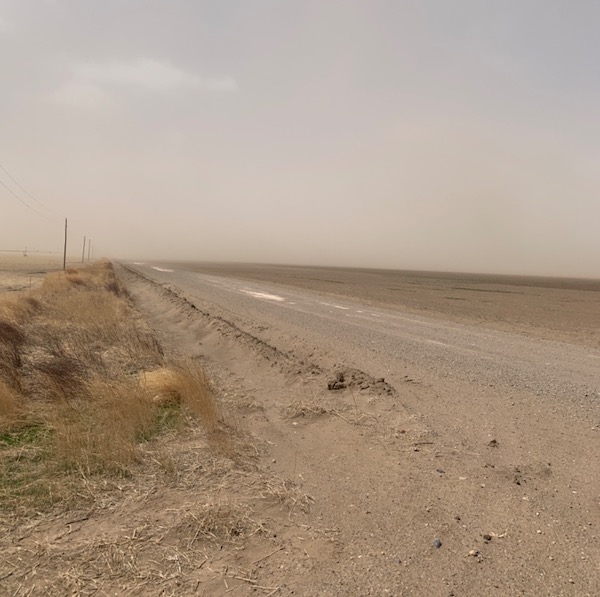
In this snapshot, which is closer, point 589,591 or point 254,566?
point 589,591

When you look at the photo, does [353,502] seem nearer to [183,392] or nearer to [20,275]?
[183,392]

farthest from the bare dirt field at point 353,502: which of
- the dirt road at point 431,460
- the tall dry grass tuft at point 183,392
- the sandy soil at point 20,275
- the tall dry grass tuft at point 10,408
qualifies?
the sandy soil at point 20,275

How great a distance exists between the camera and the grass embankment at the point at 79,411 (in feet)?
Answer: 13.7

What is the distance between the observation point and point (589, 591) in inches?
114

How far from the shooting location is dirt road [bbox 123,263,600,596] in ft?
10.2

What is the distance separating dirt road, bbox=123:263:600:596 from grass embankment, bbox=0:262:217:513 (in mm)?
1342

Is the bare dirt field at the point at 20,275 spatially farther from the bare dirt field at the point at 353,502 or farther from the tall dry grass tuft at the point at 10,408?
the bare dirt field at the point at 353,502

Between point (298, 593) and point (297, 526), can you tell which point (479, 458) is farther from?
point (298, 593)

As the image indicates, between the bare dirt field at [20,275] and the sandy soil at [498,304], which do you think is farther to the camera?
the bare dirt field at [20,275]

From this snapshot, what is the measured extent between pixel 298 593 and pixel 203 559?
29.5 inches

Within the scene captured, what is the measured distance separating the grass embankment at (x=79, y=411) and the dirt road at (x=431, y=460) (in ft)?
4.40

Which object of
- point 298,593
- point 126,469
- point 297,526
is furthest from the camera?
point 126,469

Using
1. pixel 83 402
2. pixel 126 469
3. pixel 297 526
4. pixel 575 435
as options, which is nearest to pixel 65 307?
pixel 83 402

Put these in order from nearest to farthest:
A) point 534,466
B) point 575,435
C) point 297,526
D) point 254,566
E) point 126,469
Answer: point 254,566 → point 297,526 → point 126,469 → point 534,466 → point 575,435
